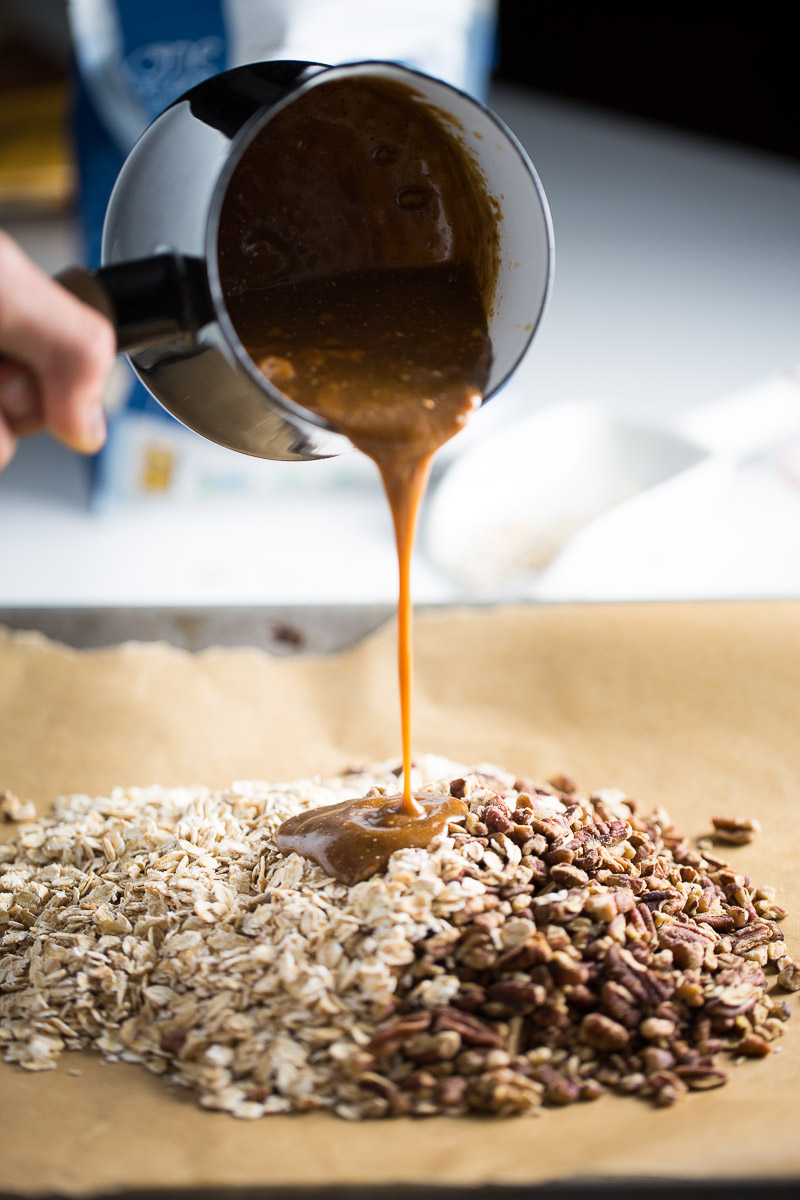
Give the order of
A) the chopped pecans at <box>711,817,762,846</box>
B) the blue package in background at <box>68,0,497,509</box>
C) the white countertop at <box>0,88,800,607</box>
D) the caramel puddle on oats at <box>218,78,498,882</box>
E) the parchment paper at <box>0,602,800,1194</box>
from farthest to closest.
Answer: the white countertop at <box>0,88,800,607</box>
the blue package in background at <box>68,0,497,509</box>
the parchment paper at <box>0,602,800,1194</box>
the chopped pecans at <box>711,817,762,846</box>
the caramel puddle on oats at <box>218,78,498,882</box>

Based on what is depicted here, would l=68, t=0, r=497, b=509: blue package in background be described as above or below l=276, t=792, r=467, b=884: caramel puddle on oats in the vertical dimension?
above

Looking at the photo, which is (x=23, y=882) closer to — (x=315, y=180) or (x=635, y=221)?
(x=315, y=180)

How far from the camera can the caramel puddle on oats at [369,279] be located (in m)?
1.06

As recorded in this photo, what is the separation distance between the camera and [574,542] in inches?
73.9

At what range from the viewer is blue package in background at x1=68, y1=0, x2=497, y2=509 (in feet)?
6.19

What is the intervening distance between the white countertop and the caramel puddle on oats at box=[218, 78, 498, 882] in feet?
2.43

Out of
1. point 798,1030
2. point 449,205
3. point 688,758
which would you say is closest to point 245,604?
point 688,758

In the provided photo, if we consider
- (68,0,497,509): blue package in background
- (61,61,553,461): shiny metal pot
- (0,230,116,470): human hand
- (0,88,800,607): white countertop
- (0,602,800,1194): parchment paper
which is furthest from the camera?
(0,88,800,607): white countertop

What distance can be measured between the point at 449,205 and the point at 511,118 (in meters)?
2.78

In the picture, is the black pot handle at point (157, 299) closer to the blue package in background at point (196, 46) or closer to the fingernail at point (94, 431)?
the fingernail at point (94, 431)

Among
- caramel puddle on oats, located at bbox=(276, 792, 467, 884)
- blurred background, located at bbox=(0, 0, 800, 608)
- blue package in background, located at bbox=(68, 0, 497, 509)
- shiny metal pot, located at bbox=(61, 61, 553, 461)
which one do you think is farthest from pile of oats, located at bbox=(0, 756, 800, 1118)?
blue package in background, located at bbox=(68, 0, 497, 509)

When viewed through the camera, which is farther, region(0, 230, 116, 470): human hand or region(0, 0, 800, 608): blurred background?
region(0, 0, 800, 608): blurred background

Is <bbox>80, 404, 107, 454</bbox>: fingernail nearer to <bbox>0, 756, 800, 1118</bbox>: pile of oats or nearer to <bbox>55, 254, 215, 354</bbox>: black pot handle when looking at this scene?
<bbox>55, 254, 215, 354</bbox>: black pot handle

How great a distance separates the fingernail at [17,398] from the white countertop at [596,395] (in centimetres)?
89
